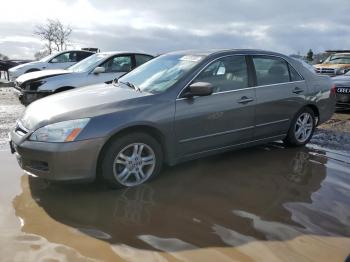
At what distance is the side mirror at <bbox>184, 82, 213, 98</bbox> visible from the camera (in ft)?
15.4

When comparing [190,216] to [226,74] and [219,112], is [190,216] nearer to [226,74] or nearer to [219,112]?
[219,112]

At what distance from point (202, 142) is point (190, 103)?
1.75ft

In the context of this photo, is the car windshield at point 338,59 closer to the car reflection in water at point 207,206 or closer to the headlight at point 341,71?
the headlight at point 341,71

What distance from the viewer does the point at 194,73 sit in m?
4.91

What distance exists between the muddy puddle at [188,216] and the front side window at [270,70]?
1276 mm

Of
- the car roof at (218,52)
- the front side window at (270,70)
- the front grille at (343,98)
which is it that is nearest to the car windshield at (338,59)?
the front grille at (343,98)

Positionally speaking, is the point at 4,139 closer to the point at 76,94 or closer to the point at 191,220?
the point at 76,94

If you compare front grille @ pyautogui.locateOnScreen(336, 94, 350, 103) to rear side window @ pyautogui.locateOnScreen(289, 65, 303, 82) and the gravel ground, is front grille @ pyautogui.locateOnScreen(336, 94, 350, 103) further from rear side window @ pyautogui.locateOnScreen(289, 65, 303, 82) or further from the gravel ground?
rear side window @ pyautogui.locateOnScreen(289, 65, 303, 82)

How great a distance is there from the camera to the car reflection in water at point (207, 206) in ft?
11.4

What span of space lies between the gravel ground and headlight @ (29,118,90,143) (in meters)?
2.49

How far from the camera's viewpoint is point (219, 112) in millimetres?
5016

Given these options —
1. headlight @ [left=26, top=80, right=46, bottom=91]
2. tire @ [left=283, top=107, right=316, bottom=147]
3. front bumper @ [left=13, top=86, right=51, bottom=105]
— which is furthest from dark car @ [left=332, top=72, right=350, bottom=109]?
headlight @ [left=26, top=80, right=46, bottom=91]

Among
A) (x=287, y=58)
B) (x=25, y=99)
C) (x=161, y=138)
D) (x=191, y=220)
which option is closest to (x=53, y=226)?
(x=191, y=220)

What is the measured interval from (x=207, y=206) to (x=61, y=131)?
1.69 m
